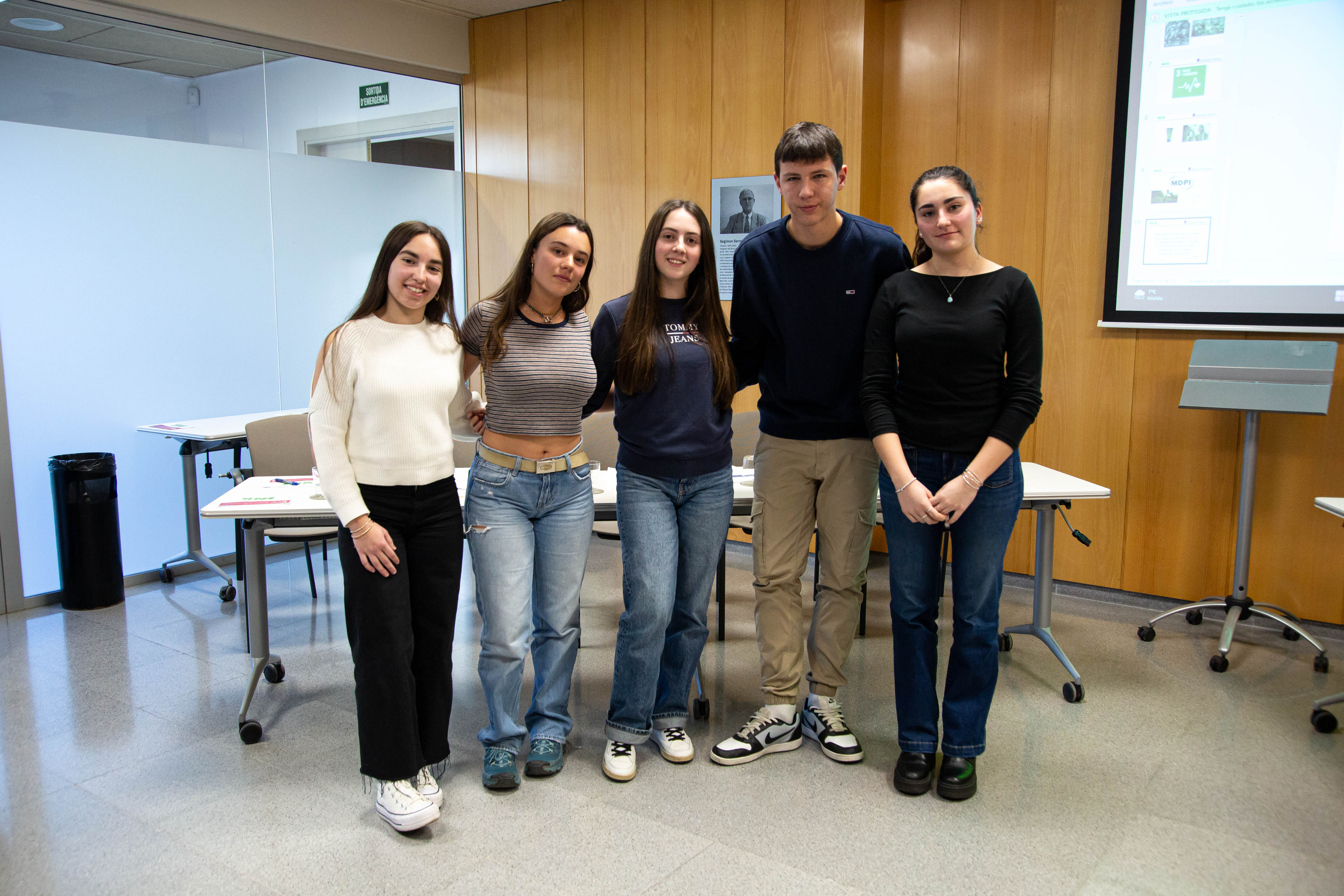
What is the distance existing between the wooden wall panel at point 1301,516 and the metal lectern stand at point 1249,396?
12 cm

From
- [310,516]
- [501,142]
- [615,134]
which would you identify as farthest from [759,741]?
[501,142]

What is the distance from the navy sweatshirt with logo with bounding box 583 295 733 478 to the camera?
8.42 ft

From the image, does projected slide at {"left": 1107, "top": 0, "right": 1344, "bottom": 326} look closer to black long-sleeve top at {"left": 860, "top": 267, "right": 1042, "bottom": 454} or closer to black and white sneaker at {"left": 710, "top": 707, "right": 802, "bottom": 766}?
black long-sleeve top at {"left": 860, "top": 267, "right": 1042, "bottom": 454}

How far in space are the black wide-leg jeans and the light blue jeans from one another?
9 centimetres

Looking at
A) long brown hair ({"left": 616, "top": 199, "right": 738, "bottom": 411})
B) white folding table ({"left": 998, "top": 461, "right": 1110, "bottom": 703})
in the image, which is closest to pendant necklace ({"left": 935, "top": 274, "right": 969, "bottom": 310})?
long brown hair ({"left": 616, "top": 199, "right": 738, "bottom": 411})

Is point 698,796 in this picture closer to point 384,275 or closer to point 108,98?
point 384,275

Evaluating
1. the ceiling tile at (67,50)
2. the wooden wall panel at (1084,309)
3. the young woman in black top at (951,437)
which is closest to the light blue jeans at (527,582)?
the young woman in black top at (951,437)

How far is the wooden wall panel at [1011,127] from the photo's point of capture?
14.4ft

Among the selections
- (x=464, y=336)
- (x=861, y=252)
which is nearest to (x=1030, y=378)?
(x=861, y=252)

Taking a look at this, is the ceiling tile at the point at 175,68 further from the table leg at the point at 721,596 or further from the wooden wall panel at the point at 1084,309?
the wooden wall panel at the point at 1084,309

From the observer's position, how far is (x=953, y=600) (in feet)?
8.35

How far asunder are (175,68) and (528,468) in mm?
3490

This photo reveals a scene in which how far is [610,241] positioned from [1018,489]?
11.9 feet

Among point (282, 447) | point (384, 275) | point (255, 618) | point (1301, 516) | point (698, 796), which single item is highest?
point (384, 275)
